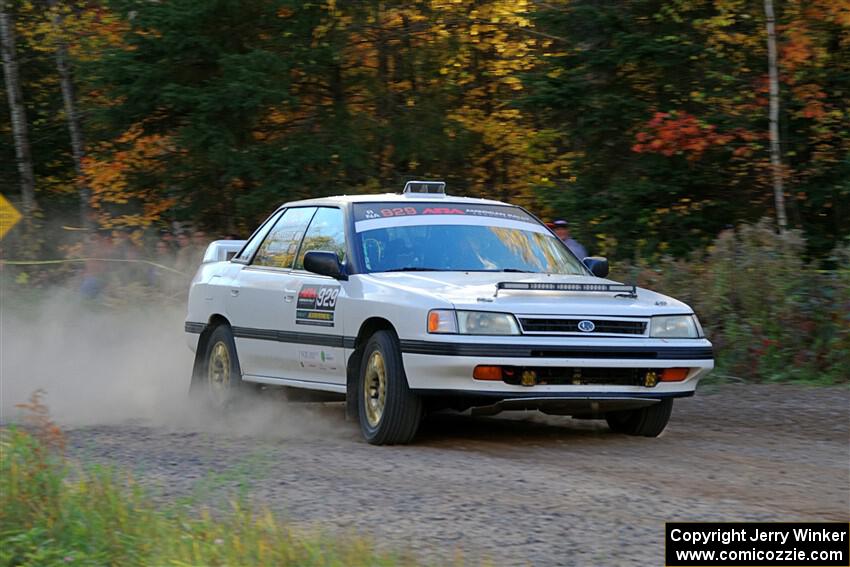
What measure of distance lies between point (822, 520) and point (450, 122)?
19090 mm

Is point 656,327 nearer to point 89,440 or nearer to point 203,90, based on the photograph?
point 89,440

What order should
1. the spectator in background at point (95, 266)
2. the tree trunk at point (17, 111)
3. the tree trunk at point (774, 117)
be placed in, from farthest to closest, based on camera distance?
the tree trunk at point (17, 111) → the spectator in background at point (95, 266) → the tree trunk at point (774, 117)

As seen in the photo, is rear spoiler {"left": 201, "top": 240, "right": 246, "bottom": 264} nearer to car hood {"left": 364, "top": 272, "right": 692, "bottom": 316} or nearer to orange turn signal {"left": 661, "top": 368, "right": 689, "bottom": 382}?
car hood {"left": 364, "top": 272, "right": 692, "bottom": 316}

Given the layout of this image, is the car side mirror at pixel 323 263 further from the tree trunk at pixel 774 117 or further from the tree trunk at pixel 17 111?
the tree trunk at pixel 17 111

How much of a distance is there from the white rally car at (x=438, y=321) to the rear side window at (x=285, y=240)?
2cm

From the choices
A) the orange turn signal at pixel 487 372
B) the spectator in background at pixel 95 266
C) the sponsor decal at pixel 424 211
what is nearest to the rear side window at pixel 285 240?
the sponsor decal at pixel 424 211

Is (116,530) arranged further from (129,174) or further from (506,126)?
(506,126)

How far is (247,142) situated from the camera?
2333cm

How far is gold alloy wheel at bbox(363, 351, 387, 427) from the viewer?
8.51 meters

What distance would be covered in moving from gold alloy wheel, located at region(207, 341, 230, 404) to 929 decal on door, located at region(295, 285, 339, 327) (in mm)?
1278

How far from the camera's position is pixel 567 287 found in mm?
8516

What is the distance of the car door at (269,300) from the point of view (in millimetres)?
9836

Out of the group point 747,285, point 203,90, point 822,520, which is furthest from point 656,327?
point 203,90

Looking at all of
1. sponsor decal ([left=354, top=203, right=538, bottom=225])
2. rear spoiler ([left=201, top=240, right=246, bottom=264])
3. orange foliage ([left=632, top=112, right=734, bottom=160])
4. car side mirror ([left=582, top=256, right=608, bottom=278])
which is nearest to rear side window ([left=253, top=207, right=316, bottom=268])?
sponsor decal ([left=354, top=203, right=538, bottom=225])
